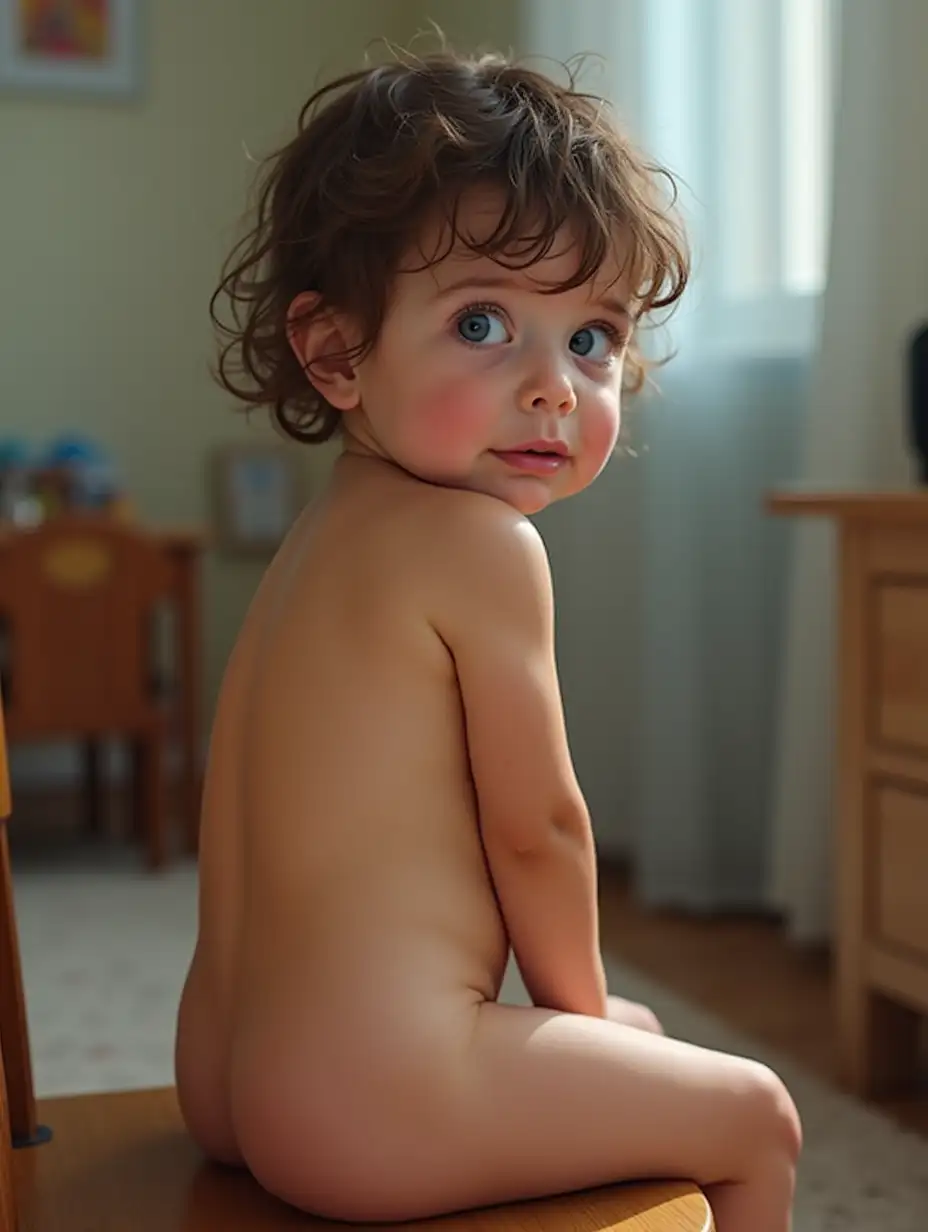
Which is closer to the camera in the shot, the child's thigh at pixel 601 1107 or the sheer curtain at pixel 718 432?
the child's thigh at pixel 601 1107

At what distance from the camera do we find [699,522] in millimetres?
2975

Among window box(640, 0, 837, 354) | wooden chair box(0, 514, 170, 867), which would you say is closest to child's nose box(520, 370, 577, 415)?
window box(640, 0, 837, 354)

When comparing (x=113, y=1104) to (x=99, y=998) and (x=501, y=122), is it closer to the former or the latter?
(x=501, y=122)

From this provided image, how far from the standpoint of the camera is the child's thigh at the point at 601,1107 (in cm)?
78

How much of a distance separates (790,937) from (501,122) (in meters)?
2.03

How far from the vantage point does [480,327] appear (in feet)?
2.76

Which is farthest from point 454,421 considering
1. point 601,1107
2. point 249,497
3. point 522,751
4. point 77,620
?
point 249,497

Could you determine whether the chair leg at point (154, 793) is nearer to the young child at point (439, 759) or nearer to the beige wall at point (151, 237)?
the beige wall at point (151, 237)

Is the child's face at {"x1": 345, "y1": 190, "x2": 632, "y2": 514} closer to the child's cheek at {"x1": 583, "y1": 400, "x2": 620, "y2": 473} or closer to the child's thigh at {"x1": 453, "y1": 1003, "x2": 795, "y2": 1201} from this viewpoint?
the child's cheek at {"x1": 583, "y1": 400, "x2": 620, "y2": 473}

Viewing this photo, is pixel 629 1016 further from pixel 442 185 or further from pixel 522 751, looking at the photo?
pixel 442 185

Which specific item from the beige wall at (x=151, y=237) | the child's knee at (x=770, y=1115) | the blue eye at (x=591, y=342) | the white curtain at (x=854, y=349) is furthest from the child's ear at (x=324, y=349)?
the beige wall at (x=151, y=237)

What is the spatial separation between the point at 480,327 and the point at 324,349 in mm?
93

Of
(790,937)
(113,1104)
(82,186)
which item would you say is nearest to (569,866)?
(113,1104)

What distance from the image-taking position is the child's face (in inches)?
32.9
